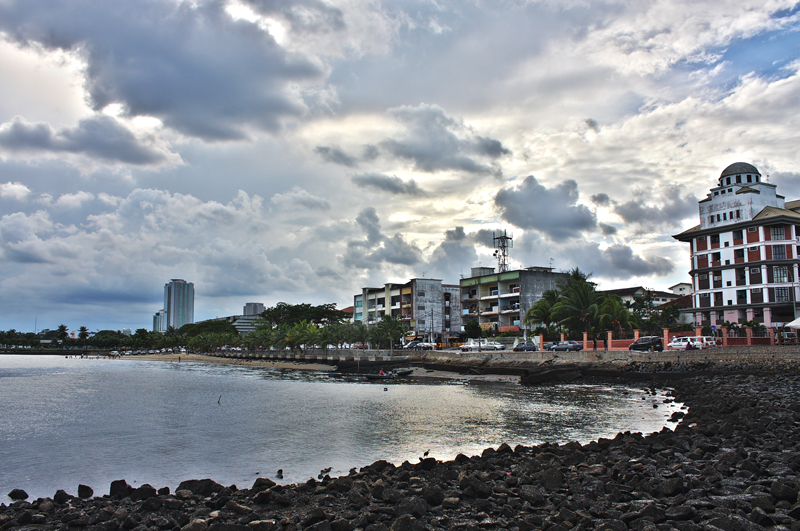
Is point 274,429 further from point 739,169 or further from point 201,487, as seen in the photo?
point 739,169

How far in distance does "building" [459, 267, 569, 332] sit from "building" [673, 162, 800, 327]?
833 inches

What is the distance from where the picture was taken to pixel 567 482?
1171 cm

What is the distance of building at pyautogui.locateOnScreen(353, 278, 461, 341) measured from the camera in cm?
10200

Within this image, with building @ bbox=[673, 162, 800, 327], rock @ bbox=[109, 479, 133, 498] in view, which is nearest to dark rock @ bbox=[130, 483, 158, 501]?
rock @ bbox=[109, 479, 133, 498]

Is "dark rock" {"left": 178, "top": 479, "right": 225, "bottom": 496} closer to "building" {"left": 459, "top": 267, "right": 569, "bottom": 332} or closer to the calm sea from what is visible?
the calm sea

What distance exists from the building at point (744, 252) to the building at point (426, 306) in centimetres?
4461

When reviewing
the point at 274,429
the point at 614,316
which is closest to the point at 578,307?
the point at 614,316

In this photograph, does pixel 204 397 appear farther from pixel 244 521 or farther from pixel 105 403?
pixel 244 521

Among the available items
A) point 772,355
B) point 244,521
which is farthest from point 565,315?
point 244,521

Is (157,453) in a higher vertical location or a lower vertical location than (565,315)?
lower

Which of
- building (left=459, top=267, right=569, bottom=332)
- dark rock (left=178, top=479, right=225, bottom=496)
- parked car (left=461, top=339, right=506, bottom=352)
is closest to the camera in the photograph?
dark rock (left=178, top=479, right=225, bottom=496)

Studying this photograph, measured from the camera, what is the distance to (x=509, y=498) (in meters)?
10.8

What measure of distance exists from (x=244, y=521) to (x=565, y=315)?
55.8 m

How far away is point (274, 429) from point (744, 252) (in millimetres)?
65255
